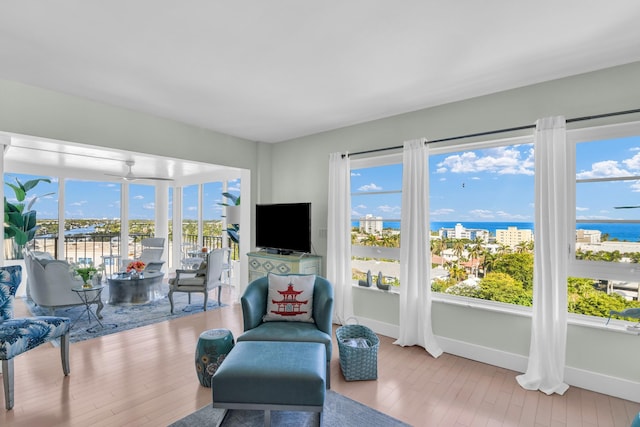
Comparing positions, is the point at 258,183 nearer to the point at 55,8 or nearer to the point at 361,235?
the point at 361,235

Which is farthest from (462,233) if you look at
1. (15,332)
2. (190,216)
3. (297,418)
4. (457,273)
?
(190,216)

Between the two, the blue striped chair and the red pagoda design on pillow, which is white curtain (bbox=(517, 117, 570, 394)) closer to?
the red pagoda design on pillow

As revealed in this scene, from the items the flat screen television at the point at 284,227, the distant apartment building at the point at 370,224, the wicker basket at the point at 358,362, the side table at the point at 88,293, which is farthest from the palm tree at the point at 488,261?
the side table at the point at 88,293

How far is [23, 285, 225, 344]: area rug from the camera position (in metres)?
3.84

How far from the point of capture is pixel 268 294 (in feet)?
9.59

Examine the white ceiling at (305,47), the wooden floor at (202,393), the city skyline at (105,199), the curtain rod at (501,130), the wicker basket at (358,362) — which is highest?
the white ceiling at (305,47)

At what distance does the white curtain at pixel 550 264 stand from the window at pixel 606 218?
15 cm

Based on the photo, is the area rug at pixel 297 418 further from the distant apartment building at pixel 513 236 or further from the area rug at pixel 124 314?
the area rug at pixel 124 314

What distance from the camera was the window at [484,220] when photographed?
3.04 m

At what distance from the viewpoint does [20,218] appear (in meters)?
5.64

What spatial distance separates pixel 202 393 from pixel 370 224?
2555 millimetres

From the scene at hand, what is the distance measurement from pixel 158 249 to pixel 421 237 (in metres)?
5.39

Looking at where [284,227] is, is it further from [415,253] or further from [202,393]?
[202,393]

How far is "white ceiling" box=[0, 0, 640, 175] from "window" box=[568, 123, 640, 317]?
607 millimetres
